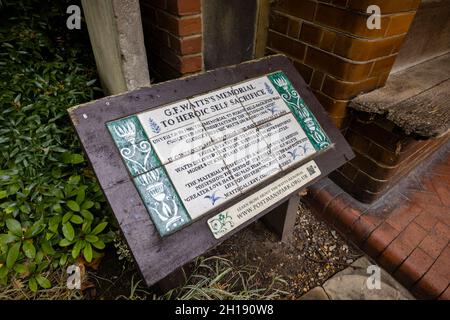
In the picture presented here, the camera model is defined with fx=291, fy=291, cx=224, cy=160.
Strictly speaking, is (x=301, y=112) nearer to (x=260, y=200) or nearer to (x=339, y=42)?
(x=339, y=42)

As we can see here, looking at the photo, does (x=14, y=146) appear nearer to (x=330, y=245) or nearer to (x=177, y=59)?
(x=177, y=59)

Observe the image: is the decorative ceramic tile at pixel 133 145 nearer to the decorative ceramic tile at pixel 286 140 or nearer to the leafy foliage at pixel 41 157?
the decorative ceramic tile at pixel 286 140

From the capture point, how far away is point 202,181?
111 centimetres

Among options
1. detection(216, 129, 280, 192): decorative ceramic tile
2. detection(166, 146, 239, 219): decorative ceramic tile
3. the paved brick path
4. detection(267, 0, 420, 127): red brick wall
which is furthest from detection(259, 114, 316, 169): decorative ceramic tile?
the paved brick path

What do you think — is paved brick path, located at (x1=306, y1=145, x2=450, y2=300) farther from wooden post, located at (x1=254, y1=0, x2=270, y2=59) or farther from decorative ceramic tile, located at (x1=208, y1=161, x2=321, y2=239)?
wooden post, located at (x1=254, y1=0, x2=270, y2=59)

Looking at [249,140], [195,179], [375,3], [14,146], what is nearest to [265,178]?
[249,140]

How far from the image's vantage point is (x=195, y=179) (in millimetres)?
1096

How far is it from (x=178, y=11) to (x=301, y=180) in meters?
1.09

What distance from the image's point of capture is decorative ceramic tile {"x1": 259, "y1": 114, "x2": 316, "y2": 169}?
1281 mm

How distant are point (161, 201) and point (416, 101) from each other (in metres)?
1.34

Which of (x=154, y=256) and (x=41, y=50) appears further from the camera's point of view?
(x=41, y=50)

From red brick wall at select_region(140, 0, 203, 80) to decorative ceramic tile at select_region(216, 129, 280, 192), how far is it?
0.77 meters

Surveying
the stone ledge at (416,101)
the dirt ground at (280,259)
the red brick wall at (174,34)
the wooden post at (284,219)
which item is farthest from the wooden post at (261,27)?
the dirt ground at (280,259)

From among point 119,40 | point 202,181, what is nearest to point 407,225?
point 202,181
